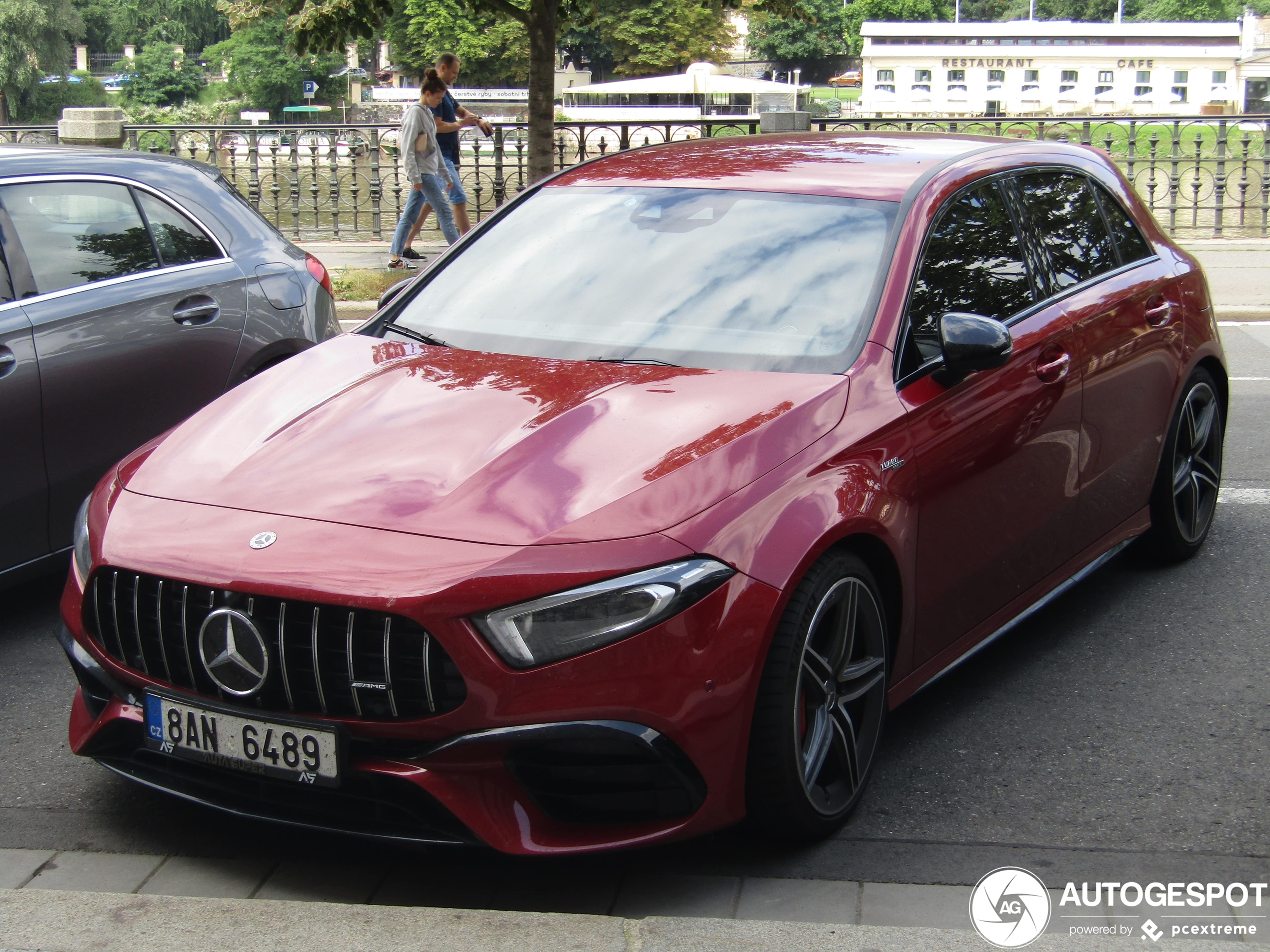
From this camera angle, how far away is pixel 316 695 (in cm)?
289

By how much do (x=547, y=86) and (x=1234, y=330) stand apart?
6.84 m

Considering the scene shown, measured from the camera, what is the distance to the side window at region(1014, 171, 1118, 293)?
4.60 m

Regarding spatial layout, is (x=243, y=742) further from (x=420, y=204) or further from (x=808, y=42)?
(x=808, y=42)

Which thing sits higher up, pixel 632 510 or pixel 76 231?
pixel 76 231

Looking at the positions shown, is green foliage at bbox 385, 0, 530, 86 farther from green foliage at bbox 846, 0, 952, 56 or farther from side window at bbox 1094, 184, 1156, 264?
side window at bbox 1094, 184, 1156, 264

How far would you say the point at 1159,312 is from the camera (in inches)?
198

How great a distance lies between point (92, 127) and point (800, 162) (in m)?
13.3

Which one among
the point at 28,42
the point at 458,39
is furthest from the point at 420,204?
the point at 458,39

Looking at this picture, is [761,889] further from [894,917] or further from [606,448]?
[606,448]

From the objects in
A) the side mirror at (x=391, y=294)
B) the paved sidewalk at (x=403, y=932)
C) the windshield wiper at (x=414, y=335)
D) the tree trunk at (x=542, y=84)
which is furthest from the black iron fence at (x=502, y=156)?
the paved sidewalk at (x=403, y=932)

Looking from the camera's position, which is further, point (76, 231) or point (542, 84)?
point (542, 84)

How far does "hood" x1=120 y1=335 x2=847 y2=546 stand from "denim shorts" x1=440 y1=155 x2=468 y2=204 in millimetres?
11162

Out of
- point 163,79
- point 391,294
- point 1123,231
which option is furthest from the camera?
point 163,79

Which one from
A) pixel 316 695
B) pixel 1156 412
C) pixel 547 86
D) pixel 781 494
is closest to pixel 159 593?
pixel 316 695
